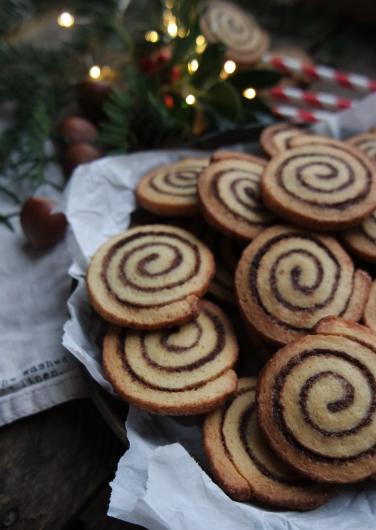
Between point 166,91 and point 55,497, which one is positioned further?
point 166,91

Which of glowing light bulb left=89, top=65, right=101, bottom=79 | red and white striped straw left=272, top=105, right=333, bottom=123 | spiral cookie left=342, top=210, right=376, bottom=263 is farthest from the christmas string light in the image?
spiral cookie left=342, top=210, right=376, bottom=263

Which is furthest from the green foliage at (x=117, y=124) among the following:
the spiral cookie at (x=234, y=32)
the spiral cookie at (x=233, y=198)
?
the spiral cookie at (x=234, y=32)

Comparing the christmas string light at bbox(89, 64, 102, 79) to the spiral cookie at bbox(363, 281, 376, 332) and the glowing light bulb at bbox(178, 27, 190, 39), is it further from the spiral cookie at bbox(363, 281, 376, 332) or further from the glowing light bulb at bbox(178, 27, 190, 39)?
the spiral cookie at bbox(363, 281, 376, 332)

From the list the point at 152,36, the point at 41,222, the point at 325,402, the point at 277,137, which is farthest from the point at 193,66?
the point at 325,402

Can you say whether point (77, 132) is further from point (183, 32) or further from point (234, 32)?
point (234, 32)

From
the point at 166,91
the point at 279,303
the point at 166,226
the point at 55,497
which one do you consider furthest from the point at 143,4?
the point at 55,497

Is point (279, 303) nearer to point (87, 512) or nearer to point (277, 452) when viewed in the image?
point (277, 452)

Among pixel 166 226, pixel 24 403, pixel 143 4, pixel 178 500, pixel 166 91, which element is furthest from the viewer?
pixel 143 4
